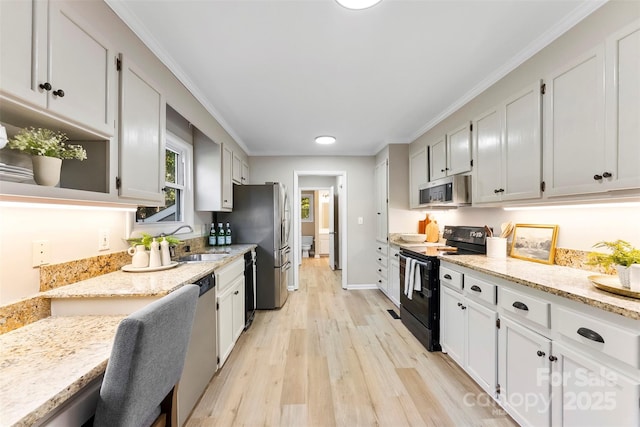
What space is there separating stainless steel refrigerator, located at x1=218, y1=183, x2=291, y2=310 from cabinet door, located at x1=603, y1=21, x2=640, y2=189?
9.99ft

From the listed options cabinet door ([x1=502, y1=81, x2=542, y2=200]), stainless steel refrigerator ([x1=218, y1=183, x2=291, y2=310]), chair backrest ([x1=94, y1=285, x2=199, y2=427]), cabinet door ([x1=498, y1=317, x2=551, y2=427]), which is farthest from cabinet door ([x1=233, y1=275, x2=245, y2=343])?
cabinet door ([x1=502, y1=81, x2=542, y2=200])

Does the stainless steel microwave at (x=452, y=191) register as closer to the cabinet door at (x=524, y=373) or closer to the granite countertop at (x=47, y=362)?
the cabinet door at (x=524, y=373)

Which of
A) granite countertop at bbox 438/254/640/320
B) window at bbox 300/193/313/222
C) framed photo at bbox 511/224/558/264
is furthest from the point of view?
window at bbox 300/193/313/222

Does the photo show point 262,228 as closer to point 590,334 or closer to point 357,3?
point 357,3

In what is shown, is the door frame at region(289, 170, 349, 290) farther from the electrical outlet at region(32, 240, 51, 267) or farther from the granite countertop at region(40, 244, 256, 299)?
the electrical outlet at region(32, 240, 51, 267)

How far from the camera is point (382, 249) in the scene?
4.40m

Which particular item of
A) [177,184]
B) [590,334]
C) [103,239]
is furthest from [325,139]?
[590,334]

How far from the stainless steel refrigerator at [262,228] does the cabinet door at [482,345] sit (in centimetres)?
232

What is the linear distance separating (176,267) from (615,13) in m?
2.95

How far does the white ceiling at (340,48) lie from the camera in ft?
4.91

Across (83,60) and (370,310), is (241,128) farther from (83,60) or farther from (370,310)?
(370,310)

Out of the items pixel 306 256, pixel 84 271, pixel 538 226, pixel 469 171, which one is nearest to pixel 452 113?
pixel 469 171

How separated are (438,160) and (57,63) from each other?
10.6ft

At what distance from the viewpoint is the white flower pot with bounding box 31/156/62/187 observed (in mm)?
1001
